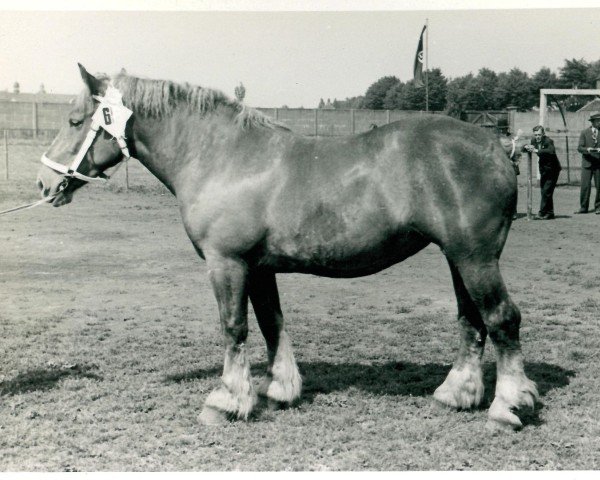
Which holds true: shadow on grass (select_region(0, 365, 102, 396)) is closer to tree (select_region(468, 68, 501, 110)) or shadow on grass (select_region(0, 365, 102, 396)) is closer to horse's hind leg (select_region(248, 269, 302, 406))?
horse's hind leg (select_region(248, 269, 302, 406))

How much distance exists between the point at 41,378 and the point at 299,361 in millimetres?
2337

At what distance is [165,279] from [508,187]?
6.55 m

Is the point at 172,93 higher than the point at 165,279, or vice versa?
the point at 172,93

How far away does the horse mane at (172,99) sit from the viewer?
484 cm

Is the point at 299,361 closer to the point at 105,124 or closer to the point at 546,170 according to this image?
the point at 105,124

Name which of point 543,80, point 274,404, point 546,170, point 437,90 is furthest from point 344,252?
point 543,80

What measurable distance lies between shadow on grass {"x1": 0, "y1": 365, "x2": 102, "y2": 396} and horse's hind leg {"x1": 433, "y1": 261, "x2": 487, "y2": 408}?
3.02m

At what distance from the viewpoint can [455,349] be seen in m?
6.68

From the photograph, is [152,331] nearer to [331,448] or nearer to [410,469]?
[331,448]

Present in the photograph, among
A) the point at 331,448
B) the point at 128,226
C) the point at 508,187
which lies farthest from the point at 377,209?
the point at 128,226

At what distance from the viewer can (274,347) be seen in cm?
523

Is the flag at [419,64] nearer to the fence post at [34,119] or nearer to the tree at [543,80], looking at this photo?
the fence post at [34,119]

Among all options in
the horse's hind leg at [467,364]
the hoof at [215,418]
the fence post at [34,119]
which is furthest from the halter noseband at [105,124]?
the fence post at [34,119]

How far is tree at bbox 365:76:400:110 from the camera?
69562mm
